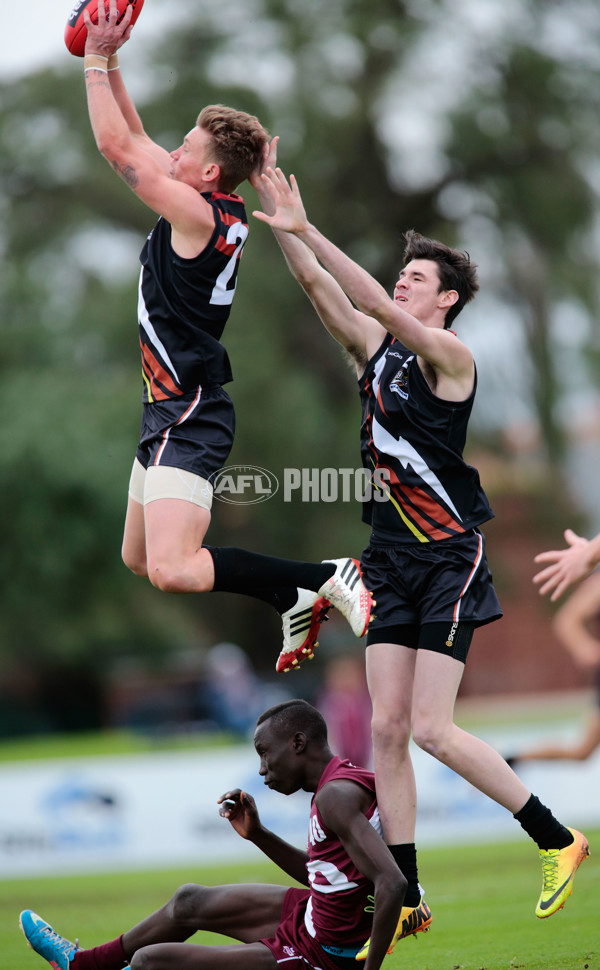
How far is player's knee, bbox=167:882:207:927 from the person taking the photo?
16.2 ft

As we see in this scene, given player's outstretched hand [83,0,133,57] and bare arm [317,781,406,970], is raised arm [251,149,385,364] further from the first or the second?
bare arm [317,781,406,970]

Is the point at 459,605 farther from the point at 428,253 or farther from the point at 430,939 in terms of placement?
the point at 430,939

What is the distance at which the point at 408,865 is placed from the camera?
507 centimetres

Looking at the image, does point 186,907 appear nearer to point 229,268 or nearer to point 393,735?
point 393,735

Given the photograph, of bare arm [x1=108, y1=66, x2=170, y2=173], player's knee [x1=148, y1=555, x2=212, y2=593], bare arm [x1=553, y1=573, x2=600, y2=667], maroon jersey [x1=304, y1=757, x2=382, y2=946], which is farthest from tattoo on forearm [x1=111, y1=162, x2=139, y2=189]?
bare arm [x1=553, y1=573, x2=600, y2=667]

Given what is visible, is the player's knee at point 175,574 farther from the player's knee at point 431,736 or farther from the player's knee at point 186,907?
the player's knee at point 186,907

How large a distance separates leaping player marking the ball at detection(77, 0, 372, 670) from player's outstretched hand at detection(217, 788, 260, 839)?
0.66 m

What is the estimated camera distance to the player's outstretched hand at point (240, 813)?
513cm

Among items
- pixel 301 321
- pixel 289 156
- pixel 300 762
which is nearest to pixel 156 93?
pixel 289 156

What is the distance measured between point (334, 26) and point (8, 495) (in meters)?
10.8

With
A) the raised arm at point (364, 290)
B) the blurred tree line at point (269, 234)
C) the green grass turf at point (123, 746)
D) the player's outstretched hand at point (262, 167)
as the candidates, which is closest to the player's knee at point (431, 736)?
the raised arm at point (364, 290)

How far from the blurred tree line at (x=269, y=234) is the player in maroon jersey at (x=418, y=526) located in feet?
49.7

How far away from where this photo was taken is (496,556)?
25172 mm

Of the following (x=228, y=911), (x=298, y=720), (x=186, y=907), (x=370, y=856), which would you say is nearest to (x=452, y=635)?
(x=298, y=720)
